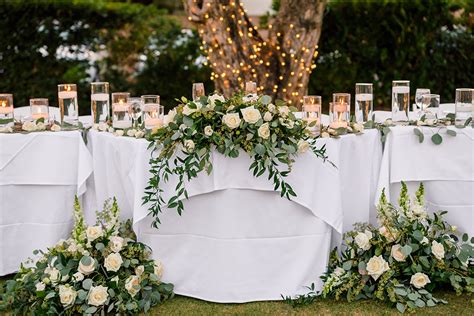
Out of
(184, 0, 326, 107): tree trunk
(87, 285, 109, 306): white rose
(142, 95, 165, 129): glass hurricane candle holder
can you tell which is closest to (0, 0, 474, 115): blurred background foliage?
(184, 0, 326, 107): tree trunk

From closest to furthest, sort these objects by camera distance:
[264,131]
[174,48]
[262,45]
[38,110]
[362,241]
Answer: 1. [264,131]
2. [362,241]
3. [38,110]
4. [262,45]
5. [174,48]

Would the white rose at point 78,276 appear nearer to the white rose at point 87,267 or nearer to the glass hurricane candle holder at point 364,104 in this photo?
the white rose at point 87,267

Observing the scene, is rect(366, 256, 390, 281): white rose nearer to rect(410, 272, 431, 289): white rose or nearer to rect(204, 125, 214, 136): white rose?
rect(410, 272, 431, 289): white rose

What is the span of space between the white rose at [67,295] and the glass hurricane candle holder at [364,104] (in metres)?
1.63

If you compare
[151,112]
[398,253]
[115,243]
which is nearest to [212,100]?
[151,112]

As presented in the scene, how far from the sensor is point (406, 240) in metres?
3.64

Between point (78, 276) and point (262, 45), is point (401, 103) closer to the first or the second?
point (78, 276)

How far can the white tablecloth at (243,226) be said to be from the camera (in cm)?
349

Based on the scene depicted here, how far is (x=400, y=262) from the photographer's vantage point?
365 cm

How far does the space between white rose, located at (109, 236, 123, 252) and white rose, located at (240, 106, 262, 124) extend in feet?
2.66

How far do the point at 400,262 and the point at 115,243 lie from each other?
134cm

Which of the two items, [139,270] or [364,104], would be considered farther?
[364,104]

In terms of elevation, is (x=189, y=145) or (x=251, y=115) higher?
(x=251, y=115)

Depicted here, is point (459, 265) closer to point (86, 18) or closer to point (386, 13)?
point (386, 13)
